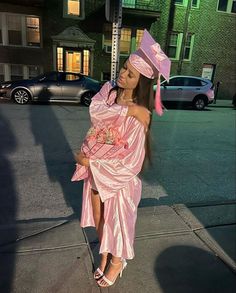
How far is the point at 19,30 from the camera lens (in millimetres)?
16281

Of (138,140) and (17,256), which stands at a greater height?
(138,140)

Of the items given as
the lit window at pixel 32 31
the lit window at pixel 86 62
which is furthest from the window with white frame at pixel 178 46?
the lit window at pixel 32 31

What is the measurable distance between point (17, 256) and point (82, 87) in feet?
31.8

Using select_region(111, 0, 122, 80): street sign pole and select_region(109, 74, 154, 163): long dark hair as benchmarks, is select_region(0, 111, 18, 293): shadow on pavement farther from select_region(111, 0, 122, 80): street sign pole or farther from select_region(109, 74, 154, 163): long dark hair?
select_region(111, 0, 122, 80): street sign pole

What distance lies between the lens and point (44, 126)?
6.95 metres

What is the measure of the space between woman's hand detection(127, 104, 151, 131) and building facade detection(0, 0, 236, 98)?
1566 cm

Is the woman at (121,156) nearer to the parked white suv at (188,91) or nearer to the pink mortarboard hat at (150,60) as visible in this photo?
the pink mortarboard hat at (150,60)

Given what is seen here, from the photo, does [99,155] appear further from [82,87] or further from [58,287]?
[82,87]

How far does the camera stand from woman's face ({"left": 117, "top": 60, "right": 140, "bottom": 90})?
5.43ft

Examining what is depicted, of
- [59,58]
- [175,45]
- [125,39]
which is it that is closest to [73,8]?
[59,58]

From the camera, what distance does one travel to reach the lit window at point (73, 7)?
16469mm

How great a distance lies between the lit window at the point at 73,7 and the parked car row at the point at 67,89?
22.9 ft

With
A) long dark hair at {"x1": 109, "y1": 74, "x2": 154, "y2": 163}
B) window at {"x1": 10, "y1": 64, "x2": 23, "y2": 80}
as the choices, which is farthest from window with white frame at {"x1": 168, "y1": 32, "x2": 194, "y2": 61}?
long dark hair at {"x1": 109, "y1": 74, "x2": 154, "y2": 163}

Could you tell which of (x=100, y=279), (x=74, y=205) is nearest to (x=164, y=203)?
(x=74, y=205)
